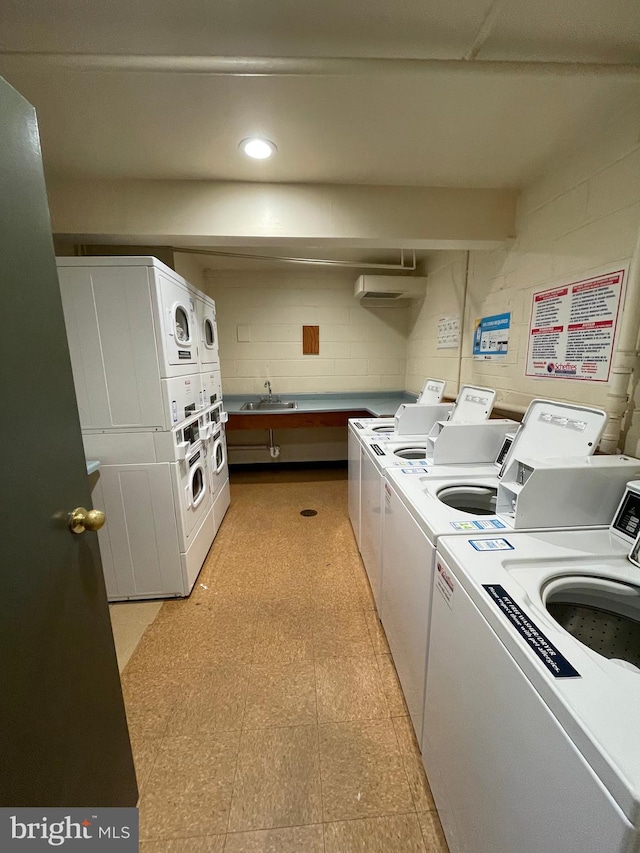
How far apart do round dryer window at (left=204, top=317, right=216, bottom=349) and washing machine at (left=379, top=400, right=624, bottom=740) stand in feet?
5.84

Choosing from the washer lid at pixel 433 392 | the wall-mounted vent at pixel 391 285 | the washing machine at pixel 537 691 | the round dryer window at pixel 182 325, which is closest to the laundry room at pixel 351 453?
the washing machine at pixel 537 691

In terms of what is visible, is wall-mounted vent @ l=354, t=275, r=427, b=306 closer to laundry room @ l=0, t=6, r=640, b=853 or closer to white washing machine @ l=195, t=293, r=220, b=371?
laundry room @ l=0, t=6, r=640, b=853

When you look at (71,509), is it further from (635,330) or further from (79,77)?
(635,330)

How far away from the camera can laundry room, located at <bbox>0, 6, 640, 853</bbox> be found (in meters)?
0.67

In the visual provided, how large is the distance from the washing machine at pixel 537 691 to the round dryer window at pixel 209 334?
7.41 ft

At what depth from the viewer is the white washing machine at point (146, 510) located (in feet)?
5.96

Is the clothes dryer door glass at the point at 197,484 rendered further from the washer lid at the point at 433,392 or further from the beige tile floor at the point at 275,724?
the washer lid at the point at 433,392

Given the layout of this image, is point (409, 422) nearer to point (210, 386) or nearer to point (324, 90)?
point (210, 386)

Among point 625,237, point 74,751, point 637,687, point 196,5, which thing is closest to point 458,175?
point 625,237

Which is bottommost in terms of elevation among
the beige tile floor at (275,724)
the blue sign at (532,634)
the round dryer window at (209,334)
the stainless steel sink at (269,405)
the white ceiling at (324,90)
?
the beige tile floor at (275,724)

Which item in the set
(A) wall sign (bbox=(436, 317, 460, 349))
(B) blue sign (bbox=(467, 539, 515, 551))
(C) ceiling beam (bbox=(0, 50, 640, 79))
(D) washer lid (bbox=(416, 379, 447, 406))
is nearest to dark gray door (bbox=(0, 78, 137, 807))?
(C) ceiling beam (bbox=(0, 50, 640, 79))

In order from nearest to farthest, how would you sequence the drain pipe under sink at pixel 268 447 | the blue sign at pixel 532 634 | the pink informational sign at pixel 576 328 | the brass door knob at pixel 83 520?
the blue sign at pixel 532 634 → the brass door knob at pixel 83 520 → the pink informational sign at pixel 576 328 → the drain pipe under sink at pixel 268 447

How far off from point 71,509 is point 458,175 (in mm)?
2458

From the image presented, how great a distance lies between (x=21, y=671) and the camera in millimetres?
632
